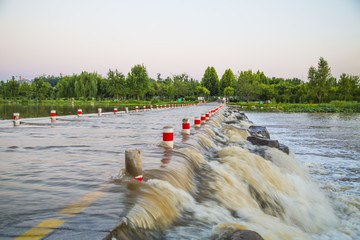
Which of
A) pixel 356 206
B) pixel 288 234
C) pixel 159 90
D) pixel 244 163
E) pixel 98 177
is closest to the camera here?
pixel 288 234

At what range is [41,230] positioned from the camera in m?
2.93

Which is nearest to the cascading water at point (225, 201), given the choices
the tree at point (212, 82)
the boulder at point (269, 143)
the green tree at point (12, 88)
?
the boulder at point (269, 143)

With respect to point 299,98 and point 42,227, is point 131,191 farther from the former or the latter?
point 299,98

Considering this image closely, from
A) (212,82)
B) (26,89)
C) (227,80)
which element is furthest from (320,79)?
(26,89)

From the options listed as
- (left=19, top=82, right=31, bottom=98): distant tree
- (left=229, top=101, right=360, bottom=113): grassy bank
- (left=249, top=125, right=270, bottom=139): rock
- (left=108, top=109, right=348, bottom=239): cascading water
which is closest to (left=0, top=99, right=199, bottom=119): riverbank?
(left=229, top=101, right=360, bottom=113): grassy bank

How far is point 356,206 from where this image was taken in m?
7.38

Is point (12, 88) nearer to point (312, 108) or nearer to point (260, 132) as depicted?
A: point (312, 108)

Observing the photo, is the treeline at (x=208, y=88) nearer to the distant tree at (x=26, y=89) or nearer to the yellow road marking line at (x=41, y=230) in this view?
the distant tree at (x=26, y=89)

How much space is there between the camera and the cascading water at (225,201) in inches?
146

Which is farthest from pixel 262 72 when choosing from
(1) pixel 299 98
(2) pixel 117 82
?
(2) pixel 117 82

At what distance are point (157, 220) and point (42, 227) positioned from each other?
1.29 m

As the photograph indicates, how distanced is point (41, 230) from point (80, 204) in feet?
2.80

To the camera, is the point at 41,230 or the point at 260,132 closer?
the point at 41,230

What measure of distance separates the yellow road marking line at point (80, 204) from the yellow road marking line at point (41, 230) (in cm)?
25
